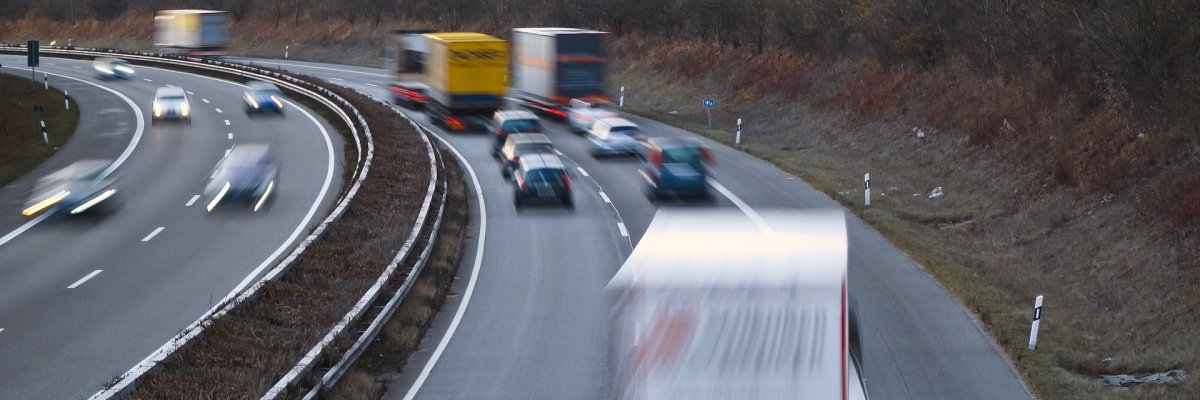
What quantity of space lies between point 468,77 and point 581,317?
26249mm

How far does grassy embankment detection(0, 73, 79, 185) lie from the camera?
37.8 m

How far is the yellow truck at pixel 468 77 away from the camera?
141 ft

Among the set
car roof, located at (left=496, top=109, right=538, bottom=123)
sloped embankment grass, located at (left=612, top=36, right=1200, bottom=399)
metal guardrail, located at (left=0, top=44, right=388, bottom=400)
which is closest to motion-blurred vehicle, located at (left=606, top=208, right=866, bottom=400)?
metal guardrail, located at (left=0, top=44, right=388, bottom=400)

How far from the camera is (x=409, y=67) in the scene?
51125 mm

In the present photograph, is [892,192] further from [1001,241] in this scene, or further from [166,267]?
[166,267]

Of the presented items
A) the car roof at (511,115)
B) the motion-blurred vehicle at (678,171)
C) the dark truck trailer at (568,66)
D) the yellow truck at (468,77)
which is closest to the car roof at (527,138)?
the car roof at (511,115)

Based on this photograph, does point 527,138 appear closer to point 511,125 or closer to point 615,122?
point 511,125

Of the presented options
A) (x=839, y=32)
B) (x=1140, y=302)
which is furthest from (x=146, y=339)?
(x=839, y=32)

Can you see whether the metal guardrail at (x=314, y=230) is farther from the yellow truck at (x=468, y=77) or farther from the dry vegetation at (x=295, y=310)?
the yellow truck at (x=468, y=77)

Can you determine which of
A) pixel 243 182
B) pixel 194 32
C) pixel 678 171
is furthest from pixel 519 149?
pixel 194 32

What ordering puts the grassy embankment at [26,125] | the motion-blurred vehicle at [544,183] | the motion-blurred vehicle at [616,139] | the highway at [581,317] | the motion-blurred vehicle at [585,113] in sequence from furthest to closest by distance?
the motion-blurred vehicle at [585,113]
the grassy embankment at [26,125]
the motion-blurred vehicle at [616,139]
the motion-blurred vehicle at [544,183]
the highway at [581,317]

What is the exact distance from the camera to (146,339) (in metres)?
16.7

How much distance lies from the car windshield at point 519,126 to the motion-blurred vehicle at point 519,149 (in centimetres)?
209

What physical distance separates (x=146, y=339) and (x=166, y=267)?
541 cm
